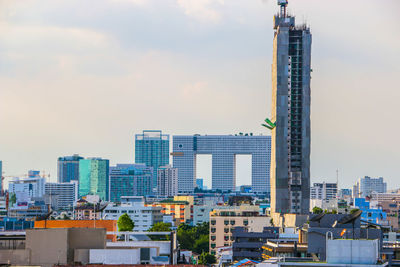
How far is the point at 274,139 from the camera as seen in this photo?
18050 cm

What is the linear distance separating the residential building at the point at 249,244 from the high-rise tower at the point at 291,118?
5318cm

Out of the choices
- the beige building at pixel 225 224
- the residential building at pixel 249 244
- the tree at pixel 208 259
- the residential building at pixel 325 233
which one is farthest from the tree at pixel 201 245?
the residential building at pixel 325 233

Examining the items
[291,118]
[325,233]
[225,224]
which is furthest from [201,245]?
[325,233]

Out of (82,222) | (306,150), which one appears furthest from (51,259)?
(306,150)

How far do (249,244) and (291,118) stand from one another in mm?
63078

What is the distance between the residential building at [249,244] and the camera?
117 meters

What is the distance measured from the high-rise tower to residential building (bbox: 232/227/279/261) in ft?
174

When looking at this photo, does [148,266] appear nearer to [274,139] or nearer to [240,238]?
[240,238]

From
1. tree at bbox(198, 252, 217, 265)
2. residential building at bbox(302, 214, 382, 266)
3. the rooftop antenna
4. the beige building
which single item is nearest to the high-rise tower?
the beige building

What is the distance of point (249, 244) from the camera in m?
119

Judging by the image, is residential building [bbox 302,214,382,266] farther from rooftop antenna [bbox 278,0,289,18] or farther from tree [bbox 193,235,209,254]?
rooftop antenna [bbox 278,0,289,18]

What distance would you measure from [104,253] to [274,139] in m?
139

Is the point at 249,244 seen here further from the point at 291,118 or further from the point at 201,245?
the point at 201,245

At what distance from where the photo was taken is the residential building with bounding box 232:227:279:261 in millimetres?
116625
